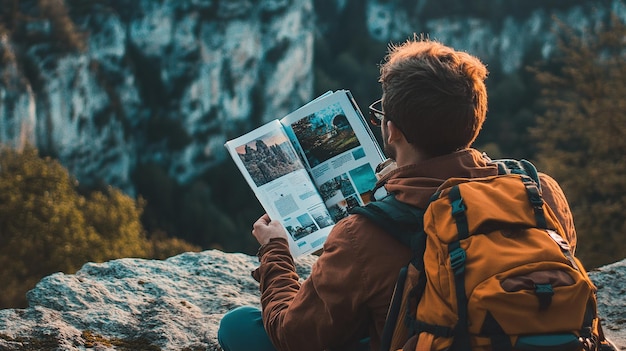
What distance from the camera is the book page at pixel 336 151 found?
2.79 metres

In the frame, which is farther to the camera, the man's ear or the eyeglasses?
the eyeglasses

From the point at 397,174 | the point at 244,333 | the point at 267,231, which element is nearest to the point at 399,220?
the point at 397,174

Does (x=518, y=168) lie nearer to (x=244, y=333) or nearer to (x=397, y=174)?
(x=397, y=174)

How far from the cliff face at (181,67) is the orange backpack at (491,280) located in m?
38.7

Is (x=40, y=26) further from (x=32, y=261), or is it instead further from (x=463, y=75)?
(x=463, y=75)

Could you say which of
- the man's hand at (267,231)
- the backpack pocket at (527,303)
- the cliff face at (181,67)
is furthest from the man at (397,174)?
the cliff face at (181,67)

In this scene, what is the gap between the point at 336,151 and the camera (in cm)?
281

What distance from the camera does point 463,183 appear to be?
6.20 feet

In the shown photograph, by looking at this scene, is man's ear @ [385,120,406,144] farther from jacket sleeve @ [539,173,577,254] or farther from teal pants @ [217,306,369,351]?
teal pants @ [217,306,369,351]

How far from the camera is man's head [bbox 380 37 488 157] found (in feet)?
6.29

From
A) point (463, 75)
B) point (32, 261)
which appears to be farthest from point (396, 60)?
point (32, 261)

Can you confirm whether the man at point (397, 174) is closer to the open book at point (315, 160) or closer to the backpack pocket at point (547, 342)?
the backpack pocket at point (547, 342)

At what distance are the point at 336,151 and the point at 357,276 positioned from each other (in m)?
0.91

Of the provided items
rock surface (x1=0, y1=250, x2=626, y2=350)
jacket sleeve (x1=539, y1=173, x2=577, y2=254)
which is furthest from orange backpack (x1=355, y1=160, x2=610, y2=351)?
rock surface (x1=0, y1=250, x2=626, y2=350)
